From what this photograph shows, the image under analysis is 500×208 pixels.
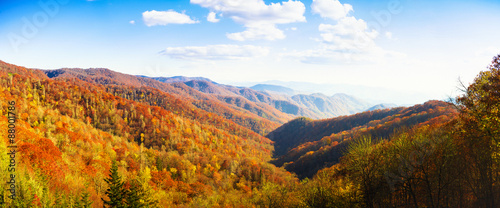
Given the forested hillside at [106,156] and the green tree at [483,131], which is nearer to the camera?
the green tree at [483,131]

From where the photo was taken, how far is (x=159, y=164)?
88.7 metres

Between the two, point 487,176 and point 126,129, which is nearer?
point 487,176

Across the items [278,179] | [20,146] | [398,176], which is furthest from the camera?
[278,179]

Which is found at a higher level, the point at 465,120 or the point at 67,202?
the point at 465,120

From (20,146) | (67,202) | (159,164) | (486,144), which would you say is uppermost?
(486,144)

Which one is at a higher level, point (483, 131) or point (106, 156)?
point (483, 131)

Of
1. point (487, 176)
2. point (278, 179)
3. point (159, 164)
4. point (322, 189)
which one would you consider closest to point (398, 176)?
point (487, 176)

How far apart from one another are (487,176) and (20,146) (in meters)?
64.9

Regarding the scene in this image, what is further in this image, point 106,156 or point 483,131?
point 106,156

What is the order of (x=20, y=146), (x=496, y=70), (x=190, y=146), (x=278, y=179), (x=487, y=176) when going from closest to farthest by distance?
(x=496, y=70), (x=487, y=176), (x=20, y=146), (x=278, y=179), (x=190, y=146)

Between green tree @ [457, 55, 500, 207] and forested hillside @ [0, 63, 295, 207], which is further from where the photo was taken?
forested hillside @ [0, 63, 295, 207]

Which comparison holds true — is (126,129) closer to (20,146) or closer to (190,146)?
(190,146)

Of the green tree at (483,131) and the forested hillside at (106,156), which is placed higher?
the green tree at (483,131)

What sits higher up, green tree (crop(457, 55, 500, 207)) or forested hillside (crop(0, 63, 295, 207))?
green tree (crop(457, 55, 500, 207))
